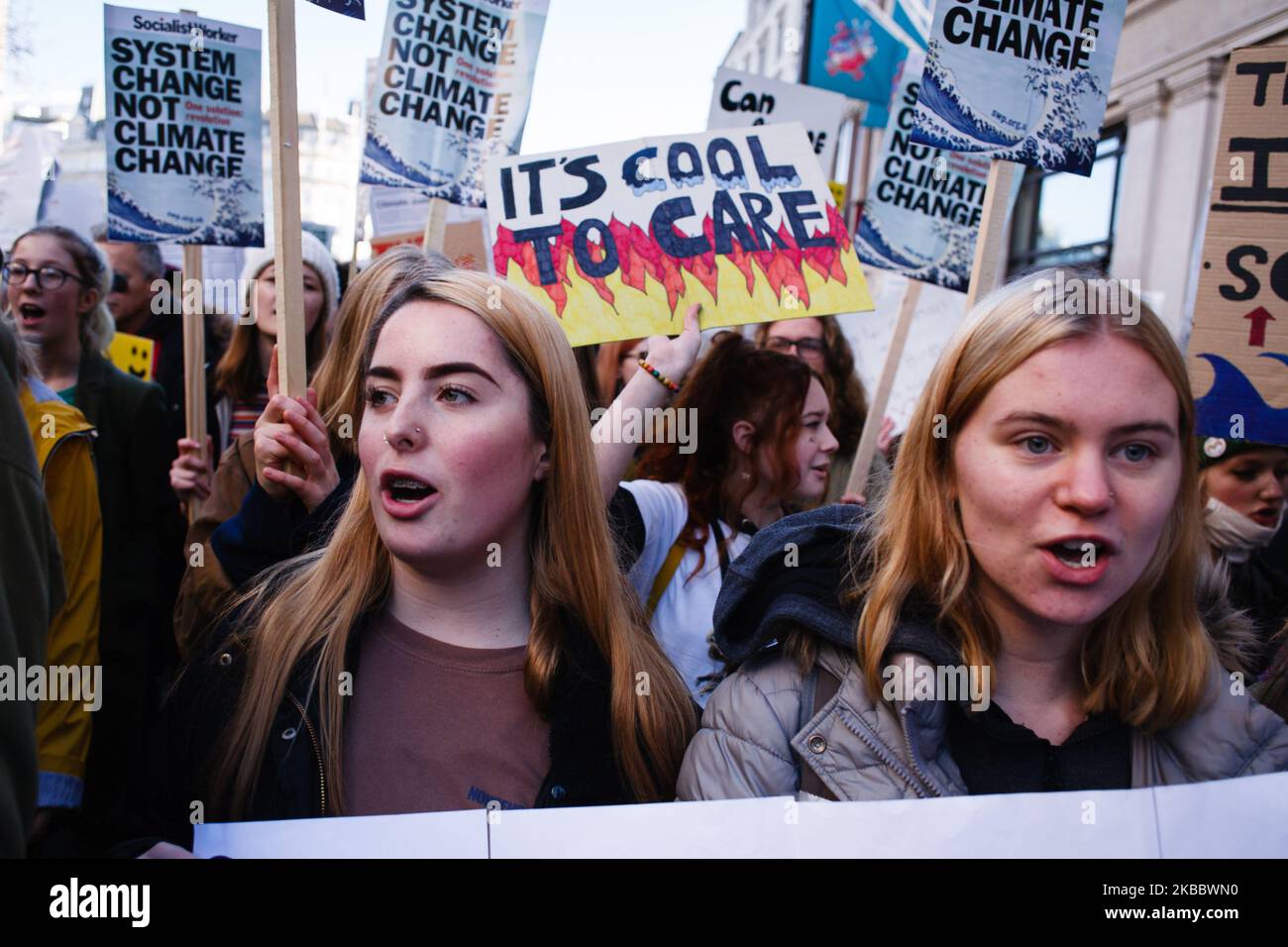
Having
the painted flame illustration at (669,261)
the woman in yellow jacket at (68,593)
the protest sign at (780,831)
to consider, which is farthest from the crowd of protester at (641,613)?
the painted flame illustration at (669,261)

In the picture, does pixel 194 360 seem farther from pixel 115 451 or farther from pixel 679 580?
pixel 679 580

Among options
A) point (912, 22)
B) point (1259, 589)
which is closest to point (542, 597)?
point (1259, 589)

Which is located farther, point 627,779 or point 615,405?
point 615,405

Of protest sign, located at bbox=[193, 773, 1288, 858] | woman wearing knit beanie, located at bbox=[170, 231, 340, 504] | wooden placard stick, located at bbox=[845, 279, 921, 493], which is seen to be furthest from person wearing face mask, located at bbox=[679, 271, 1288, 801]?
woman wearing knit beanie, located at bbox=[170, 231, 340, 504]

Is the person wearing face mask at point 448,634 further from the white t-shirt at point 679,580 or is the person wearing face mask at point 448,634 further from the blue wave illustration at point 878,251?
the blue wave illustration at point 878,251

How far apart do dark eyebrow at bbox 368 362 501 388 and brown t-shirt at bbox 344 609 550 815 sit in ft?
1.47

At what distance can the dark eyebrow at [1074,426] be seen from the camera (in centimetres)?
156

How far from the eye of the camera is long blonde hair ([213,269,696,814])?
174 cm

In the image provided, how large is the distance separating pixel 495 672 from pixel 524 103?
329cm

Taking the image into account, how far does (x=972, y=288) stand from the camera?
2670mm

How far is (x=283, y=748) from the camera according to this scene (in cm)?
166
